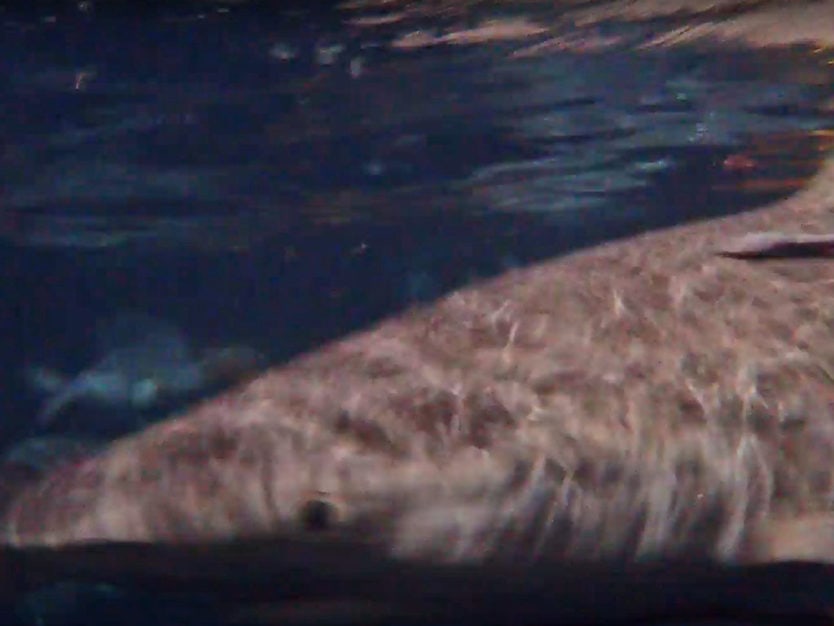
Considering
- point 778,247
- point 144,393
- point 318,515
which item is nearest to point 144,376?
point 144,393

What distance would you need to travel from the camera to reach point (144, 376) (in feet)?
85.4

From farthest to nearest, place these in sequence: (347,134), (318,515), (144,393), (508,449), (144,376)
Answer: (144,376)
(144,393)
(347,134)
(508,449)
(318,515)

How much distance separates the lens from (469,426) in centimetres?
402

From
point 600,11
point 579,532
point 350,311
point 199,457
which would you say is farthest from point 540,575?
point 350,311

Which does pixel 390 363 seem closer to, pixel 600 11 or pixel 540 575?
pixel 540 575

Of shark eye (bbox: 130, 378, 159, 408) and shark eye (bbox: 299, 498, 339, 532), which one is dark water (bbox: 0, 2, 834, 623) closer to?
shark eye (bbox: 299, 498, 339, 532)

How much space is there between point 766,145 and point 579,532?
20.1 m

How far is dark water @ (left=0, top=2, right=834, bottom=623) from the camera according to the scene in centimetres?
1296

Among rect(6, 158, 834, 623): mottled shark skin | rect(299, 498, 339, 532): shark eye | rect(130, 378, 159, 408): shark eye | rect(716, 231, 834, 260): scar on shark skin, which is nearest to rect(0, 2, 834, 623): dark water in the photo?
rect(6, 158, 834, 623): mottled shark skin

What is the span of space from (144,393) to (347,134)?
404 inches

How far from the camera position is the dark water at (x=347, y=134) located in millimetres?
12961

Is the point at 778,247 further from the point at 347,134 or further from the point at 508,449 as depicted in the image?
the point at 347,134

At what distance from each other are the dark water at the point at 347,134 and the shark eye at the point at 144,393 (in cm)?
449

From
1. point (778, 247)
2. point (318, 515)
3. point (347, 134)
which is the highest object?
point (318, 515)
